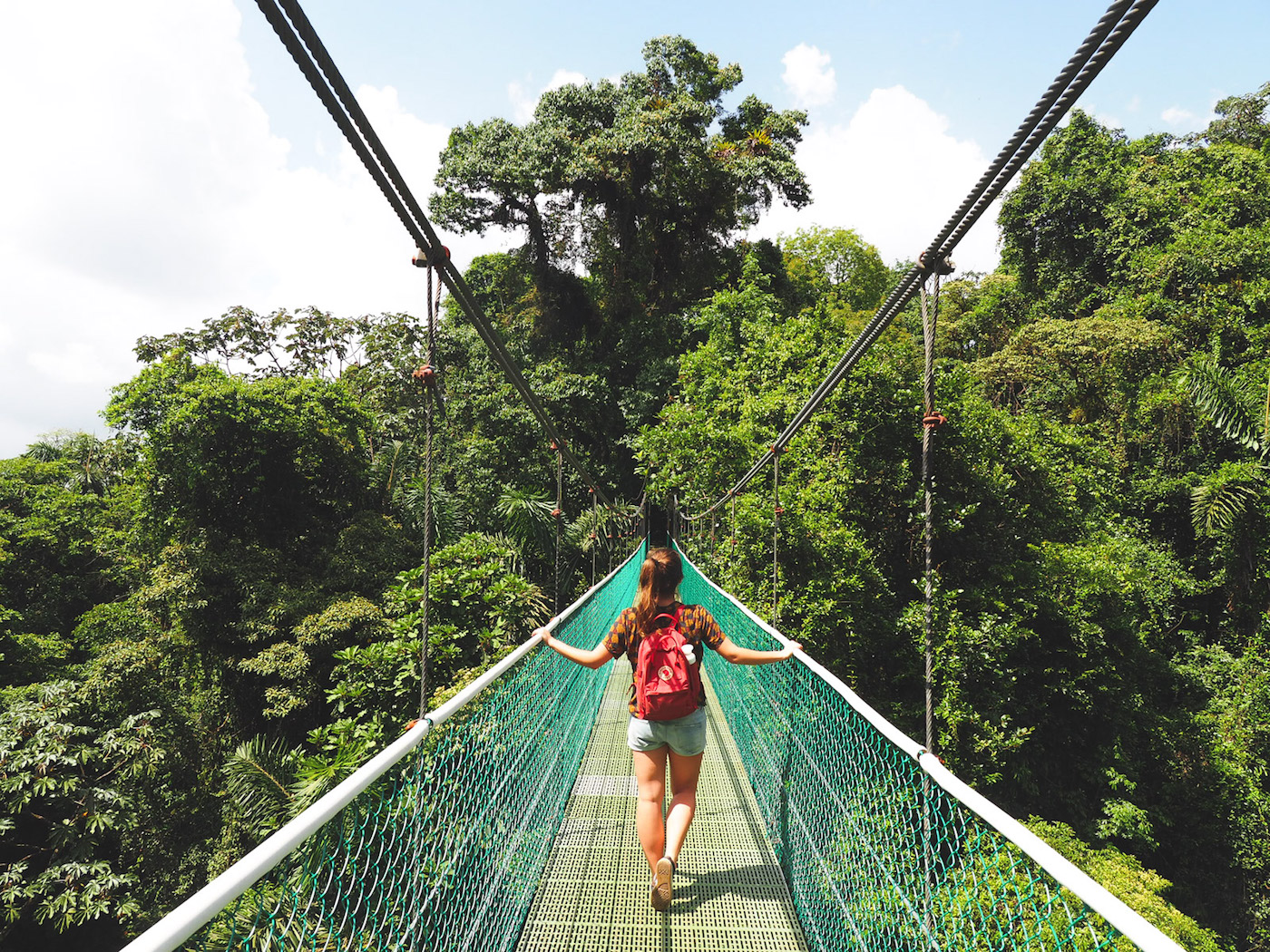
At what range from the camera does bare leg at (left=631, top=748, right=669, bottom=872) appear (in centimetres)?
168

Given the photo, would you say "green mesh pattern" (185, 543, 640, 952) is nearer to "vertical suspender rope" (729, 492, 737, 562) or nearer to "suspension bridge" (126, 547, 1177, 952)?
"suspension bridge" (126, 547, 1177, 952)

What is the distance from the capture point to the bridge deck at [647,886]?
1612 mm

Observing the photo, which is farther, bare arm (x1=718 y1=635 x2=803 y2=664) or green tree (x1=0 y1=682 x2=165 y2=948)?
green tree (x1=0 y1=682 x2=165 y2=948)

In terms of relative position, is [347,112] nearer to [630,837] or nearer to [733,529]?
[630,837]

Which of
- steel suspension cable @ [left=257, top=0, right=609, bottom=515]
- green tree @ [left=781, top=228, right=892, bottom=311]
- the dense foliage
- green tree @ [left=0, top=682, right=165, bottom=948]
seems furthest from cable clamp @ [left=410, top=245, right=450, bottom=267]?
green tree @ [left=781, top=228, right=892, bottom=311]

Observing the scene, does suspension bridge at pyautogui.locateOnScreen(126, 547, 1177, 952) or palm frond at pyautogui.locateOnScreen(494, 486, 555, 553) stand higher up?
palm frond at pyautogui.locateOnScreen(494, 486, 555, 553)

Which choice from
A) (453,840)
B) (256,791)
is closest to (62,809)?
(256,791)

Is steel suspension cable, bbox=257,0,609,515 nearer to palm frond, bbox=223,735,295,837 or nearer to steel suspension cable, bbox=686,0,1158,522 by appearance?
steel suspension cable, bbox=686,0,1158,522

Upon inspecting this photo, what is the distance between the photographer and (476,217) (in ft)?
44.4

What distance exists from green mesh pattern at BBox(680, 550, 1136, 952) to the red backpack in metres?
0.32

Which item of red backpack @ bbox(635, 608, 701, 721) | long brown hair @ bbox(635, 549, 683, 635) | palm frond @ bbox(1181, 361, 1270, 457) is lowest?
red backpack @ bbox(635, 608, 701, 721)

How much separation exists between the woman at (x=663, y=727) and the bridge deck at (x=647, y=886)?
94 mm

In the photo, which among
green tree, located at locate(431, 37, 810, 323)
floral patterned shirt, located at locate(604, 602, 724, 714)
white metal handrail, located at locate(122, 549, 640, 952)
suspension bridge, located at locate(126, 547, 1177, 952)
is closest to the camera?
white metal handrail, located at locate(122, 549, 640, 952)

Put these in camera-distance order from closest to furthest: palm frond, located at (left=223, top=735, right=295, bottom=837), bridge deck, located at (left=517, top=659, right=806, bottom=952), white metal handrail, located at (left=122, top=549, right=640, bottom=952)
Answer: white metal handrail, located at (left=122, top=549, right=640, bottom=952)
bridge deck, located at (left=517, top=659, right=806, bottom=952)
palm frond, located at (left=223, top=735, right=295, bottom=837)
